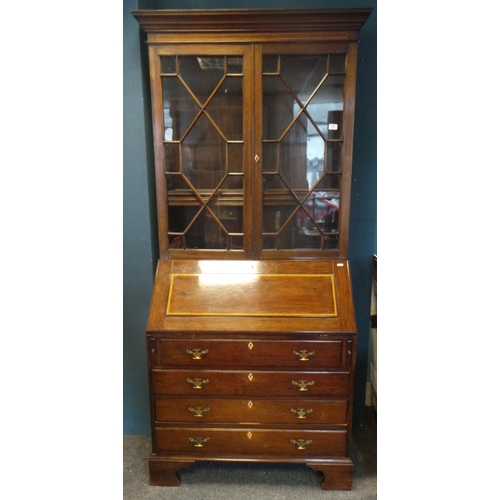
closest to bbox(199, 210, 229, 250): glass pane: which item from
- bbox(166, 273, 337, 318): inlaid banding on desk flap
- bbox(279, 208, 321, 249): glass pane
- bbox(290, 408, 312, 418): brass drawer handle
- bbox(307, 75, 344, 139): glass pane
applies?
bbox(166, 273, 337, 318): inlaid banding on desk flap

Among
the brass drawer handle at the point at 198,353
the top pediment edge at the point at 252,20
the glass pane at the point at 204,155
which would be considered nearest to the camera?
the top pediment edge at the point at 252,20

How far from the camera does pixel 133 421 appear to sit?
2037 millimetres

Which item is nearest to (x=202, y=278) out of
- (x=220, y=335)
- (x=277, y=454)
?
(x=220, y=335)

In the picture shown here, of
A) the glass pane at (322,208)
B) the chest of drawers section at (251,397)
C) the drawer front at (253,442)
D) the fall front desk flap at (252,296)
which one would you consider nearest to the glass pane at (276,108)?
the glass pane at (322,208)

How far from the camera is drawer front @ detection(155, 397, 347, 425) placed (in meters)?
1.62

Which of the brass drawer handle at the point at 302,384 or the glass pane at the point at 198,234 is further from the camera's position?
the glass pane at the point at 198,234

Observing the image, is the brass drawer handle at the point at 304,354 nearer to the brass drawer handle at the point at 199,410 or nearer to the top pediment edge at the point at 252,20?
the brass drawer handle at the point at 199,410

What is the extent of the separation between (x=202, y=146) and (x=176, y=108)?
20 cm

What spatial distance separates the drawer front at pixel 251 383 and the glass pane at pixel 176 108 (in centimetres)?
108

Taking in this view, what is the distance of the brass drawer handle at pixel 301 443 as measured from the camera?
1645 mm

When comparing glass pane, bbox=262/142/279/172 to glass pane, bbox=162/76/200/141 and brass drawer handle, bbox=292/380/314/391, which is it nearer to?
glass pane, bbox=162/76/200/141

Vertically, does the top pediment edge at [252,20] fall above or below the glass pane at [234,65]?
above

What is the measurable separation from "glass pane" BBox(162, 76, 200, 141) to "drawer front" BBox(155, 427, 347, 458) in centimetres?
135

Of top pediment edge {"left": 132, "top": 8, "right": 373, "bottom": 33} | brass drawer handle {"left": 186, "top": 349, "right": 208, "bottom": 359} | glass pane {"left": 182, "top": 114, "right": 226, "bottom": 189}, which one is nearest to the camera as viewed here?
top pediment edge {"left": 132, "top": 8, "right": 373, "bottom": 33}
